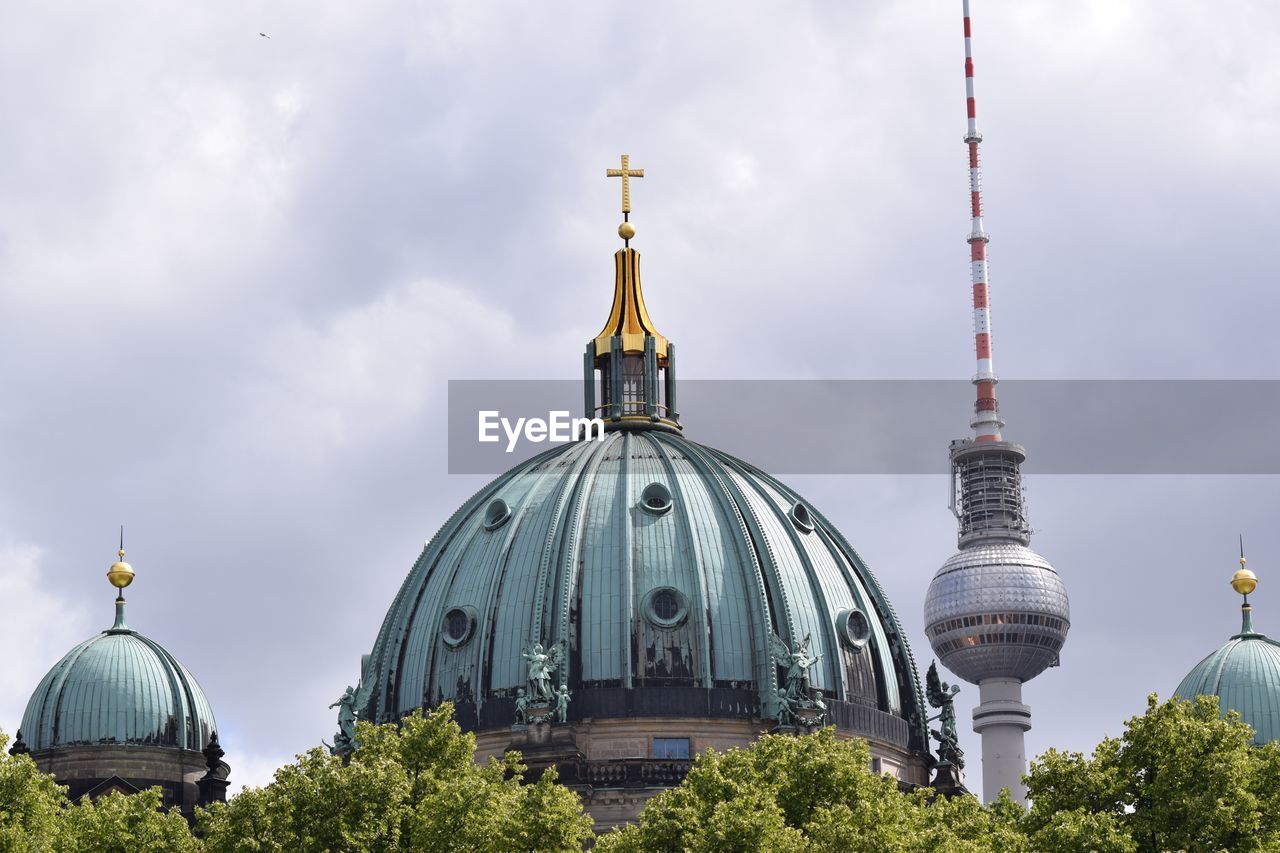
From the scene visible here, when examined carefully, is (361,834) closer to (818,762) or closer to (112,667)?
(818,762)

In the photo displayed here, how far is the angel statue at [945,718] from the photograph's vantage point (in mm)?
122625

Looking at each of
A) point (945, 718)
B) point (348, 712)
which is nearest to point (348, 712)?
point (348, 712)

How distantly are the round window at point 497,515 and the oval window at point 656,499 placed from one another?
18.1ft

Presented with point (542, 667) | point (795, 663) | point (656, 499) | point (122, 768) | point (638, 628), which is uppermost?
point (656, 499)

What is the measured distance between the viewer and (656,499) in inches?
4769

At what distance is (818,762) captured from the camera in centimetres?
8862

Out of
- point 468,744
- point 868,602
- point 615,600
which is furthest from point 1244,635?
point 468,744

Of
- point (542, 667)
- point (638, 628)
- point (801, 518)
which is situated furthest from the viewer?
point (801, 518)

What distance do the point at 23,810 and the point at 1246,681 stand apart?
64.5 metres

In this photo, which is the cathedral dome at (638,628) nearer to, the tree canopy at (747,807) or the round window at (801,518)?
the round window at (801,518)

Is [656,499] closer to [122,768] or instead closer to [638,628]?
[638,628]

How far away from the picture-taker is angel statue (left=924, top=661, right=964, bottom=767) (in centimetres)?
12262

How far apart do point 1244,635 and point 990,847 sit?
198 ft

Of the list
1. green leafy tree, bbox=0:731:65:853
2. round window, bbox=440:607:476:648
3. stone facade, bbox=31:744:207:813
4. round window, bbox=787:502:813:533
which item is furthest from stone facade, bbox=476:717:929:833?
green leafy tree, bbox=0:731:65:853
